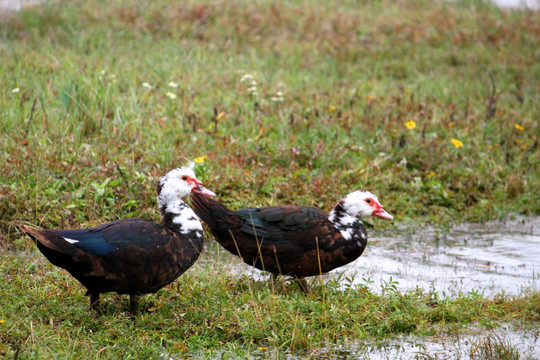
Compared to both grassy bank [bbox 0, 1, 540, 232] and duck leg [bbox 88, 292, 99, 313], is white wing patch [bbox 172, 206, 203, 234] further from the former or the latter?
grassy bank [bbox 0, 1, 540, 232]

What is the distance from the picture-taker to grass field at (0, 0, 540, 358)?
4523mm

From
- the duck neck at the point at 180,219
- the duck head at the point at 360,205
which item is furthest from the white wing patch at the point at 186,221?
the duck head at the point at 360,205

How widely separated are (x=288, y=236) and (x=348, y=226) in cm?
50

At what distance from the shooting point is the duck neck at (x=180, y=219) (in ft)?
15.7

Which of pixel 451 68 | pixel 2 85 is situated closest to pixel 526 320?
pixel 2 85

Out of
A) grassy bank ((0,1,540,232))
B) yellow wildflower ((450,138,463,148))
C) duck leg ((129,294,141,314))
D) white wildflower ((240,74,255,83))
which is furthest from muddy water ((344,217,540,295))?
white wildflower ((240,74,255,83))

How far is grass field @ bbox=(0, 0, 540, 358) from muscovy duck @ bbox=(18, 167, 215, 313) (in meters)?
0.25

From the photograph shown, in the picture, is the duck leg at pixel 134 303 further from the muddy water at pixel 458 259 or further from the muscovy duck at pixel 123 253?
the muddy water at pixel 458 259

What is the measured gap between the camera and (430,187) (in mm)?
7742

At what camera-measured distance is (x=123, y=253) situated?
14.3 feet

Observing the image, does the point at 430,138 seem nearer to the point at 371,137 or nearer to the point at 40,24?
the point at 371,137

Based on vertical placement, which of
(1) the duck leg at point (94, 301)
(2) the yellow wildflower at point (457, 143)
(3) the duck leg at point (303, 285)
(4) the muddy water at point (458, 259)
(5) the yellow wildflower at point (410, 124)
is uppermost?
(5) the yellow wildflower at point (410, 124)

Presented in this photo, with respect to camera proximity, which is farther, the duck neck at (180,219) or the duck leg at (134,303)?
the duck neck at (180,219)

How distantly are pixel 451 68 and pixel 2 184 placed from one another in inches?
325
